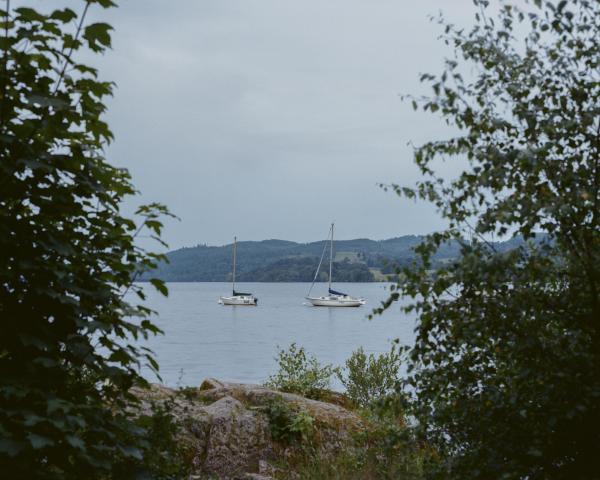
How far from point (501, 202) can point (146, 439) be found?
8.26ft

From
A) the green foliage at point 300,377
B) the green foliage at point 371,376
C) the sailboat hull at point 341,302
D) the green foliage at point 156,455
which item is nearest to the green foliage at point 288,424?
the green foliage at point 300,377

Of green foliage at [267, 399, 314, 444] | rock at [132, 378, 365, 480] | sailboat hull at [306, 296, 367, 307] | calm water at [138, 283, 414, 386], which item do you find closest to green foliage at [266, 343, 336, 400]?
rock at [132, 378, 365, 480]

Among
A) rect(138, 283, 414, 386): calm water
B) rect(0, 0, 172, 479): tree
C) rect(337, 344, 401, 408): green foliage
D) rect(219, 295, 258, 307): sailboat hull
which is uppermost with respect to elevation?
rect(0, 0, 172, 479): tree

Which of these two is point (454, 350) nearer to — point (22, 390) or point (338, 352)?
point (22, 390)

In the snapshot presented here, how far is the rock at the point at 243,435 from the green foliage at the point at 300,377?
1.95 meters

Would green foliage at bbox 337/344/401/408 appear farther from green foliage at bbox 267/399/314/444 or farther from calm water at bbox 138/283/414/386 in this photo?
calm water at bbox 138/283/414/386

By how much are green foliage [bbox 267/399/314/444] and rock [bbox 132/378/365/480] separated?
5cm

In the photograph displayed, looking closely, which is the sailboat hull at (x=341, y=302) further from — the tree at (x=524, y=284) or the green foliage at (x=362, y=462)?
the tree at (x=524, y=284)

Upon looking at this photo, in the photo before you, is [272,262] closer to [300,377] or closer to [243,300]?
[243,300]

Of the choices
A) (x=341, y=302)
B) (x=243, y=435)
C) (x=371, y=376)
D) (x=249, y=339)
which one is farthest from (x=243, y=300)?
(x=243, y=435)

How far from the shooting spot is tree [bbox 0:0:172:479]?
3412mm

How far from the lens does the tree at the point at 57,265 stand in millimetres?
3412

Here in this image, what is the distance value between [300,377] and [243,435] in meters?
4.02

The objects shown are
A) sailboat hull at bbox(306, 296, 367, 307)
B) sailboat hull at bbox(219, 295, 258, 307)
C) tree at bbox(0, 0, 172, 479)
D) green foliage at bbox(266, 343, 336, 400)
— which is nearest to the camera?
tree at bbox(0, 0, 172, 479)
